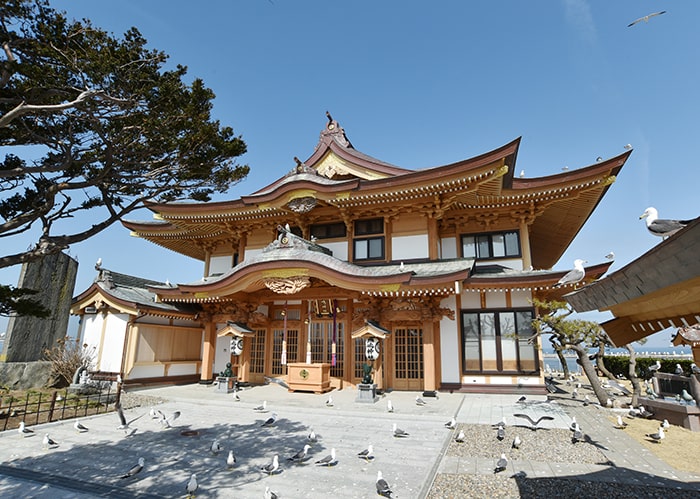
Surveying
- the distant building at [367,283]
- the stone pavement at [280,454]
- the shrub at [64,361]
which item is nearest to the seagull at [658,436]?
the stone pavement at [280,454]

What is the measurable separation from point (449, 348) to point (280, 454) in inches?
335

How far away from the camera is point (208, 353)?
54.0ft

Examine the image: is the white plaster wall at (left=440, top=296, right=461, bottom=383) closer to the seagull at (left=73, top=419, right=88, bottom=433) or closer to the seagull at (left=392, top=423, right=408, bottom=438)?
the seagull at (left=392, top=423, right=408, bottom=438)

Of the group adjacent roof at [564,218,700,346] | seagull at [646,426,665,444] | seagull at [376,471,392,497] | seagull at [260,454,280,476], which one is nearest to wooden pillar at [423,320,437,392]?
seagull at [646,426,665,444]

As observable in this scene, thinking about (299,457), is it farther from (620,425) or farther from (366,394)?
(620,425)

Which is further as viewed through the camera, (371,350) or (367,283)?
(367,283)

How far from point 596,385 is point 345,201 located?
10479 millimetres

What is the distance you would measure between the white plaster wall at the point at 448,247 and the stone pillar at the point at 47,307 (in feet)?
48.6

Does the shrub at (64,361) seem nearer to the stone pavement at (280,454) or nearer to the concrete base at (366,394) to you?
the stone pavement at (280,454)

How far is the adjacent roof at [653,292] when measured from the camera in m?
1.94

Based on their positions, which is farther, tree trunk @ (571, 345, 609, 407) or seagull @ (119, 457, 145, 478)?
tree trunk @ (571, 345, 609, 407)

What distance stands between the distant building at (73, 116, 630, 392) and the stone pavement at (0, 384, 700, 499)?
112 inches

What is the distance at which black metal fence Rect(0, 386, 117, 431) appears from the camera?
29.8 ft

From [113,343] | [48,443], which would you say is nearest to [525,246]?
[48,443]
